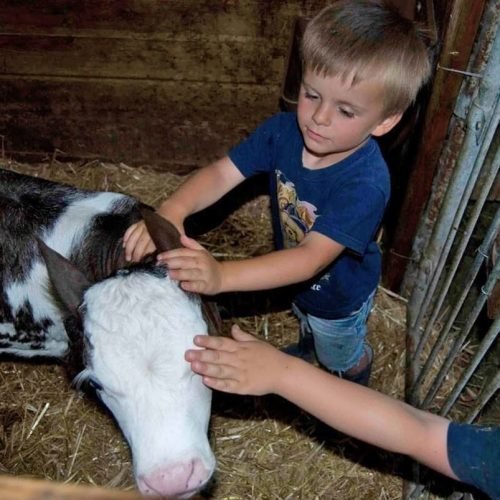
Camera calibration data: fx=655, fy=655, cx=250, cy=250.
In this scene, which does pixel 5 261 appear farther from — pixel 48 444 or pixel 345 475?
pixel 345 475

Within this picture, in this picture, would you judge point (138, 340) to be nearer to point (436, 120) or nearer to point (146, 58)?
point (436, 120)

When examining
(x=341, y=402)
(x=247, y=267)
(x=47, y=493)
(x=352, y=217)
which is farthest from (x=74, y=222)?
(x=47, y=493)

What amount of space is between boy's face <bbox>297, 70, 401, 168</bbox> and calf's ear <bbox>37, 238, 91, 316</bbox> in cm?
90

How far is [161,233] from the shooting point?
2125mm

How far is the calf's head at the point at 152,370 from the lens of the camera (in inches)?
74.6

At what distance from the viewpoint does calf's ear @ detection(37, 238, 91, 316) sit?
218 cm

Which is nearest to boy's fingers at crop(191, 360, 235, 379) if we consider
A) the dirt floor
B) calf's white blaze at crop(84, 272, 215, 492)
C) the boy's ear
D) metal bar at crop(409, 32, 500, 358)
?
calf's white blaze at crop(84, 272, 215, 492)

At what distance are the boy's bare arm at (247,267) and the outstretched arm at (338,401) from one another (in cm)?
21

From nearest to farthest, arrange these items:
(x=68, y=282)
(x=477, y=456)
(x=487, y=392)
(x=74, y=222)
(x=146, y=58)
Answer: (x=477, y=456)
(x=487, y=392)
(x=68, y=282)
(x=74, y=222)
(x=146, y=58)

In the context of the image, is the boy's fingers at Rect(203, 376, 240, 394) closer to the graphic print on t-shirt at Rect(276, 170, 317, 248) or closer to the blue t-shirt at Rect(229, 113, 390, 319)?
the blue t-shirt at Rect(229, 113, 390, 319)

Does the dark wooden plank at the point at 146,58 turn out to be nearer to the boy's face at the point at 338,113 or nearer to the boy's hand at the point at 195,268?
the boy's face at the point at 338,113

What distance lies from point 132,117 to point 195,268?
225cm

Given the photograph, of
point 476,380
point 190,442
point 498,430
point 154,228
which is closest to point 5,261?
point 154,228

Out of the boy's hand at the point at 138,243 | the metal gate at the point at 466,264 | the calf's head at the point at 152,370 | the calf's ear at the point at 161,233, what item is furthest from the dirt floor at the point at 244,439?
the calf's ear at the point at 161,233
